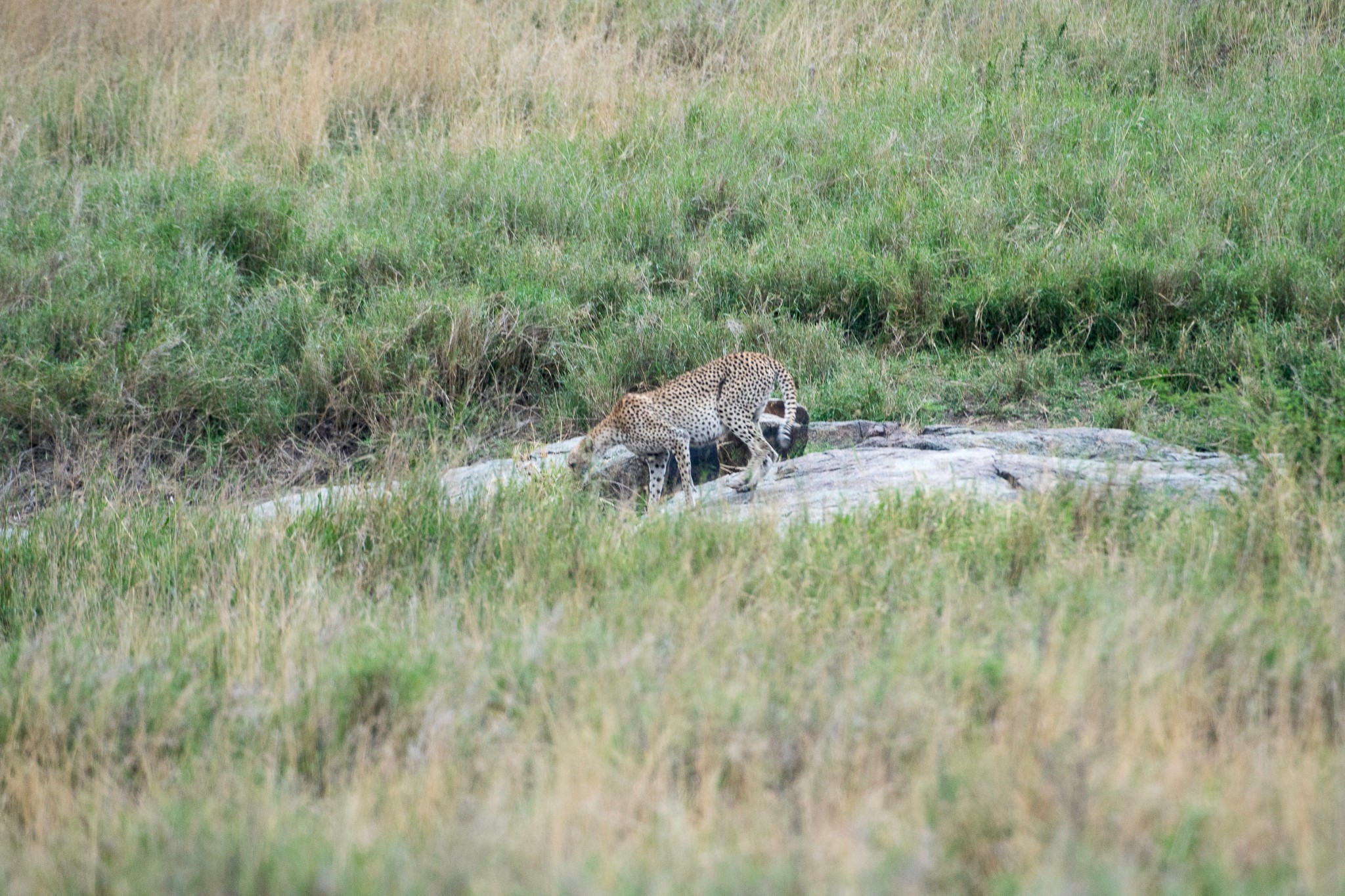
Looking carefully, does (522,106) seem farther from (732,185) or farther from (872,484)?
(872,484)

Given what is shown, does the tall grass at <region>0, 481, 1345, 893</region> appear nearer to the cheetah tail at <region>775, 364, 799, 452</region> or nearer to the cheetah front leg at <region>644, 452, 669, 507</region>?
the cheetah front leg at <region>644, 452, 669, 507</region>

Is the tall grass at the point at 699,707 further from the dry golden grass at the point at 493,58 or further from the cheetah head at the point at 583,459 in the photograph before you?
the dry golden grass at the point at 493,58

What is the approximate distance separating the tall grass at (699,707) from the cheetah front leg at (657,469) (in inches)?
67.7

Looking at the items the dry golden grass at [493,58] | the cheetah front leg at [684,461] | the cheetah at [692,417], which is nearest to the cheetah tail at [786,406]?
the cheetah at [692,417]

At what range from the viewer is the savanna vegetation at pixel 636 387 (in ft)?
10.4

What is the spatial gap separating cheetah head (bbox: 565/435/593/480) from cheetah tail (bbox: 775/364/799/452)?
1.16 m

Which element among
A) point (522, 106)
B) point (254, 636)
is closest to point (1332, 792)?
point (254, 636)

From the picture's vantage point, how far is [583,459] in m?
6.91

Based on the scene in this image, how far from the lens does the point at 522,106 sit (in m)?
11.4

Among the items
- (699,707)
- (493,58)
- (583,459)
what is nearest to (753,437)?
(583,459)

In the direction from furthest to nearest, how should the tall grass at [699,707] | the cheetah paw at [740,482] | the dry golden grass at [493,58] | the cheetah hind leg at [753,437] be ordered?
the dry golden grass at [493,58] → the cheetah hind leg at [753,437] → the cheetah paw at [740,482] → the tall grass at [699,707]

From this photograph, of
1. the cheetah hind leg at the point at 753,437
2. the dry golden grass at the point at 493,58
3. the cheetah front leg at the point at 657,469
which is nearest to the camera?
the cheetah hind leg at the point at 753,437

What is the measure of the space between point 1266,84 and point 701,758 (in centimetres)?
933

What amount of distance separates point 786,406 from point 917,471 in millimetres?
1562
